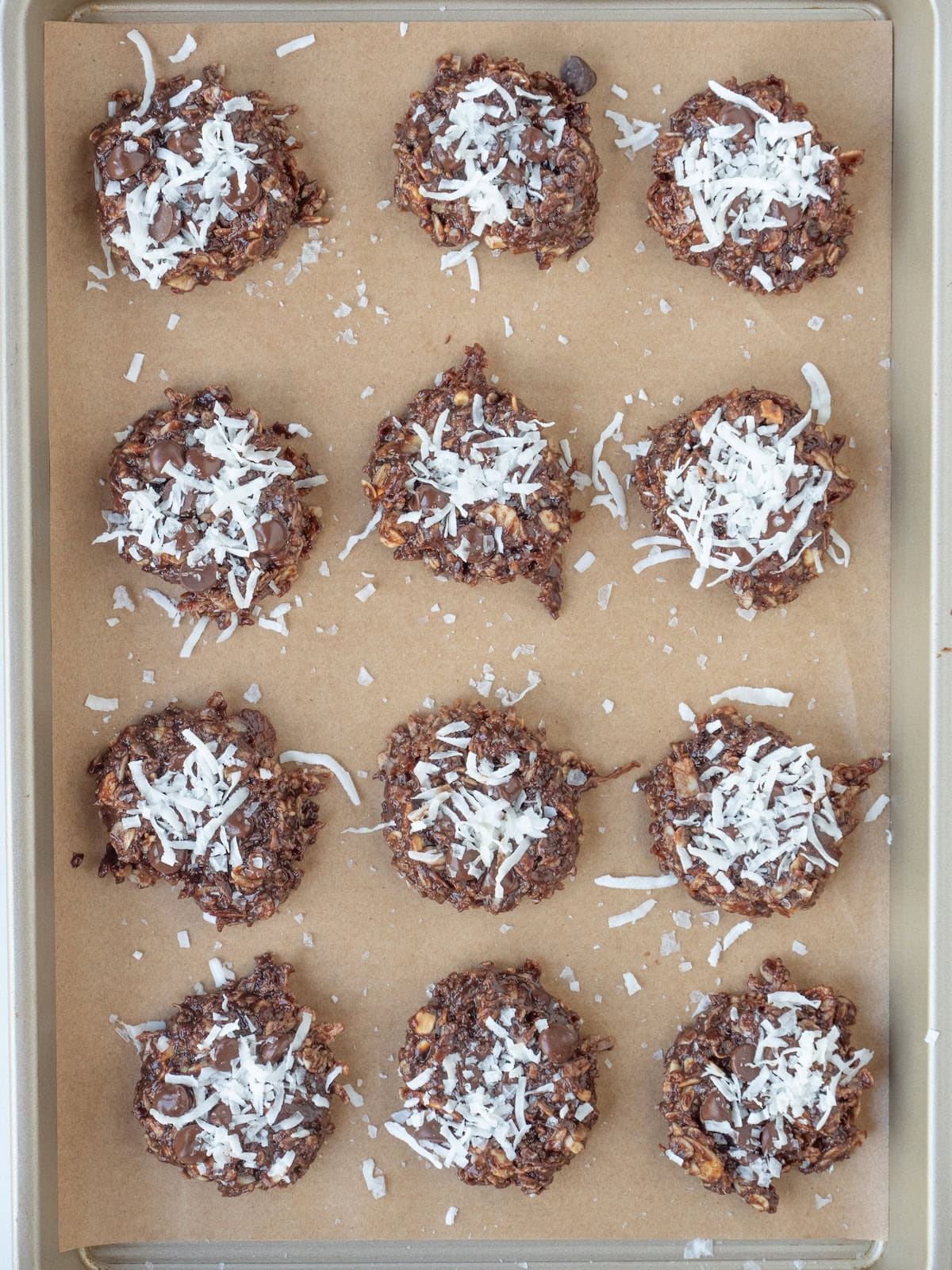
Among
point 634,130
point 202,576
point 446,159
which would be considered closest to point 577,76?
point 634,130

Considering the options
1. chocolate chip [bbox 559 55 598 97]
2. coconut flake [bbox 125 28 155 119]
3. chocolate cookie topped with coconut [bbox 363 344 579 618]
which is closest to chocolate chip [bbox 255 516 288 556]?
chocolate cookie topped with coconut [bbox 363 344 579 618]

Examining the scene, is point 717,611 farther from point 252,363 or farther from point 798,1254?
point 798,1254

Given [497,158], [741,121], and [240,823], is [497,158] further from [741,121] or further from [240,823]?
[240,823]

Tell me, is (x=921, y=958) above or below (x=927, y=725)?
below

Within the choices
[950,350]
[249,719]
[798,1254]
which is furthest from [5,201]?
[798,1254]

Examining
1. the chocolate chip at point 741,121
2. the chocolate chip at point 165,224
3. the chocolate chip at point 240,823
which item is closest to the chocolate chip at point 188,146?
the chocolate chip at point 165,224

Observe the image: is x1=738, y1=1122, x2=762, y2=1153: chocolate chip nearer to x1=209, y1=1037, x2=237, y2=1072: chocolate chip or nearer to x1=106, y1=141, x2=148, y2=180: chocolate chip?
x1=209, y1=1037, x2=237, y2=1072: chocolate chip
